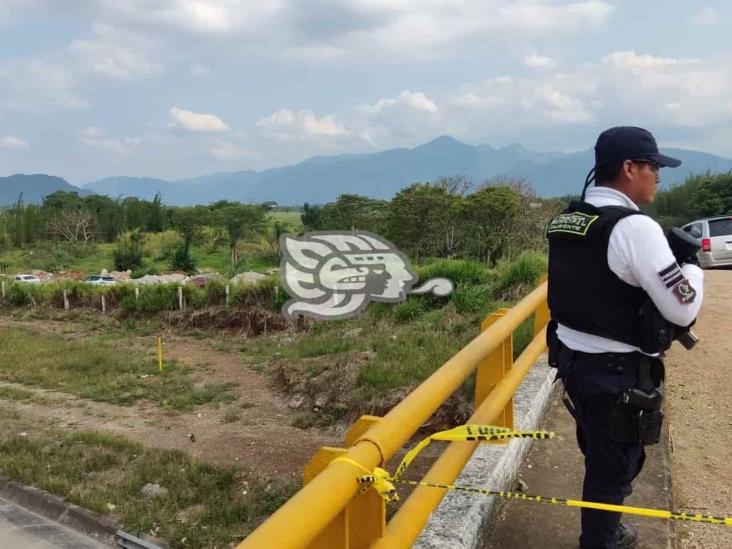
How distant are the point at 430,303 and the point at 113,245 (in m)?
39.5

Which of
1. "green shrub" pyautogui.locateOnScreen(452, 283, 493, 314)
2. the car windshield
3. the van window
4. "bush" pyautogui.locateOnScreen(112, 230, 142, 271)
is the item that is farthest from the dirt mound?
"bush" pyautogui.locateOnScreen(112, 230, 142, 271)

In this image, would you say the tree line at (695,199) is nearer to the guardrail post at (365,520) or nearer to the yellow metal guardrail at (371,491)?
the yellow metal guardrail at (371,491)

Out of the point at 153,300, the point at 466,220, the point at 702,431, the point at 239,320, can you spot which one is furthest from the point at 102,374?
the point at 702,431

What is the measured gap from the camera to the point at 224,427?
415 inches

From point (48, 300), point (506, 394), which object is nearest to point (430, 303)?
point (506, 394)

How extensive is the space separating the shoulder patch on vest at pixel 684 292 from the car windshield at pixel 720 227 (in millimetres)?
14551

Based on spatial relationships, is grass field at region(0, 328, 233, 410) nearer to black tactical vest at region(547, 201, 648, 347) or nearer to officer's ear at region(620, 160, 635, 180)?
black tactical vest at region(547, 201, 648, 347)

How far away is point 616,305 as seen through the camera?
2086mm

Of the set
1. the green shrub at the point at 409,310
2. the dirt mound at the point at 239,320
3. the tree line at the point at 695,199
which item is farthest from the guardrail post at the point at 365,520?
the tree line at the point at 695,199

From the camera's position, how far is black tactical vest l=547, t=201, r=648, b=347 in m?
2.04

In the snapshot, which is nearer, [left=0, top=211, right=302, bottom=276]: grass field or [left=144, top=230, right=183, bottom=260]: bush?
[left=0, top=211, right=302, bottom=276]: grass field

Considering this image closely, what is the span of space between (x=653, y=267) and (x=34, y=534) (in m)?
7.50

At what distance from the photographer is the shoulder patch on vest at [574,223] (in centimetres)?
207

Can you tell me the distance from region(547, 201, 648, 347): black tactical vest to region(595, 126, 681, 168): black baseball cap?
0.72 ft
